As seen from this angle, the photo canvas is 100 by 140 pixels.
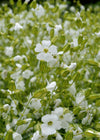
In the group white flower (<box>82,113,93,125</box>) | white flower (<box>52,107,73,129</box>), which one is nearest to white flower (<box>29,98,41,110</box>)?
white flower (<box>52,107,73,129</box>)

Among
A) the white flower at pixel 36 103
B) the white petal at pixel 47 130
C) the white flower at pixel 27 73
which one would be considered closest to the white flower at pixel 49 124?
the white petal at pixel 47 130

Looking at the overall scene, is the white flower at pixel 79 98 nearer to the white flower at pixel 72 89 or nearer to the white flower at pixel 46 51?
the white flower at pixel 72 89

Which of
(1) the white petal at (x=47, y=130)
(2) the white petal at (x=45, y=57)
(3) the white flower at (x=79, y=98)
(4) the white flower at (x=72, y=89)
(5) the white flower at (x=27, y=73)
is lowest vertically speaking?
(1) the white petal at (x=47, y=130)

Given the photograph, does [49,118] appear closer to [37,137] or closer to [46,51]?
[37,137]

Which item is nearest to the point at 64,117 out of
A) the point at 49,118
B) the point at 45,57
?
the point at 49,118

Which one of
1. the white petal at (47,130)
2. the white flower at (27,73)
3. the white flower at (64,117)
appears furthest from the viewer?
the white flower at (27,73)

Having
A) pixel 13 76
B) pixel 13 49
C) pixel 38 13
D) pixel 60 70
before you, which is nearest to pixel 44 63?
pixel 60 70

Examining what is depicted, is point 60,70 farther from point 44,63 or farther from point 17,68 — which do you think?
point 17,68
